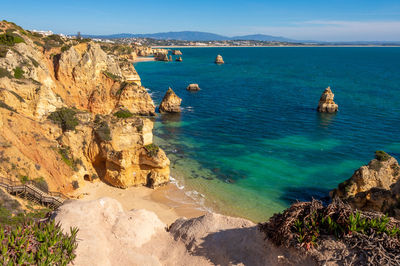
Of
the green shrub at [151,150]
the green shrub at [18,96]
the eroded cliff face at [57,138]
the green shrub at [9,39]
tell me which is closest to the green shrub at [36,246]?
the eroded cliff face at [57,138]

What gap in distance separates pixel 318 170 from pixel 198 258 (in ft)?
87.0

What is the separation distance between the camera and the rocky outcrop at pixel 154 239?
514 inches

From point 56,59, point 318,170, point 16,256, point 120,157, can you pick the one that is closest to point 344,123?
point 318,170

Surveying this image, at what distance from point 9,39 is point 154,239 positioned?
3399 centimetres

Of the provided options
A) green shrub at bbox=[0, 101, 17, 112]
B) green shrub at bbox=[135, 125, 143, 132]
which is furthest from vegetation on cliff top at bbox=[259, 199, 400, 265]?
green shrub at bbox=[0, 101, 17, 112]

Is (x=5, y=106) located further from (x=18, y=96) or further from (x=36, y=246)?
(x=36, y=246)

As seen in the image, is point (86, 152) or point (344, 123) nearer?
point (86, 152)

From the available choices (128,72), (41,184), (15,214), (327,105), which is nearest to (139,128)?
(41,184)

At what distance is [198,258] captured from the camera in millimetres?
13977

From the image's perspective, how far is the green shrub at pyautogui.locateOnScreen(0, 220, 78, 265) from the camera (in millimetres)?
10531

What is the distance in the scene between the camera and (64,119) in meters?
28.5

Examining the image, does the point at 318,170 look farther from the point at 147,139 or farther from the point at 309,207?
the point at 309,207

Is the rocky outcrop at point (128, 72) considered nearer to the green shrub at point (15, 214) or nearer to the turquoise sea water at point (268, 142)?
the turquoise sea water at point (268, 142)

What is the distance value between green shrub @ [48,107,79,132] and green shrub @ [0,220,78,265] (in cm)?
1730
